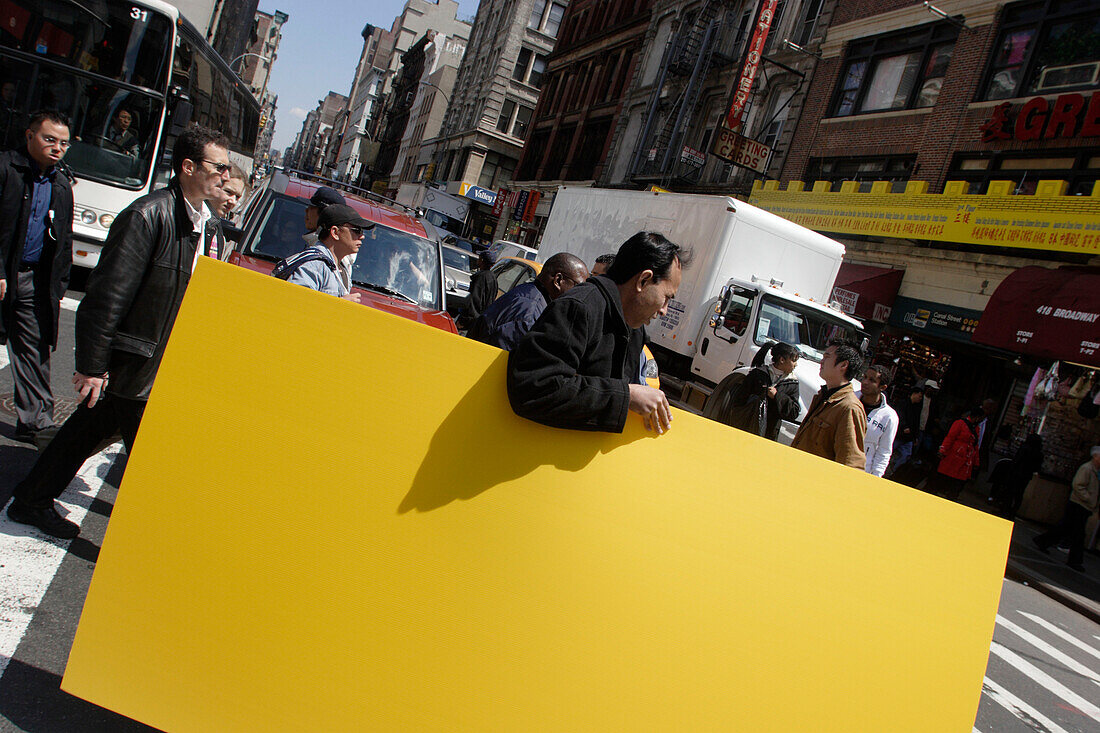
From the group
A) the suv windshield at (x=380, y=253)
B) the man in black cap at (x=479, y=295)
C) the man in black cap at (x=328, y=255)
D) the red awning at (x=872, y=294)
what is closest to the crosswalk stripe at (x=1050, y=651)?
the suv windshield at (x=380, y=253)

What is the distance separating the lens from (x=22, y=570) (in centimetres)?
338

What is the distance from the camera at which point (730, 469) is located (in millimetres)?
2559

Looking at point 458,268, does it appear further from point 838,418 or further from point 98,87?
point 838,418

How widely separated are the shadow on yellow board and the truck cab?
10.5 metres

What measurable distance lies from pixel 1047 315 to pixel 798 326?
471 centimetres

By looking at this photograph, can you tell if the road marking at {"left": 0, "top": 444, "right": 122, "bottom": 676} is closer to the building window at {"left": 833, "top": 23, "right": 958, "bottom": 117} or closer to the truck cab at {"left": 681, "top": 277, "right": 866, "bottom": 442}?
the truck cab at {"left": 681, "top": 277, "right": 866, "bottom": 442}

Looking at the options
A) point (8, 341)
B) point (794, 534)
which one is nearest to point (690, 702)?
point (794, 534)

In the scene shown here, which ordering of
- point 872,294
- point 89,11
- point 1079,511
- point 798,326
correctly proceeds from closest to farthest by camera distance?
1. point 89,11
2. point 1079,511
3. point 798,326
4. point 872,294

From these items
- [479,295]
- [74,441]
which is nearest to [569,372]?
[74,441]

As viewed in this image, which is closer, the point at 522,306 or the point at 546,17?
the point at 522,306

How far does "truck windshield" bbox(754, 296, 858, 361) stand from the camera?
13031 mm

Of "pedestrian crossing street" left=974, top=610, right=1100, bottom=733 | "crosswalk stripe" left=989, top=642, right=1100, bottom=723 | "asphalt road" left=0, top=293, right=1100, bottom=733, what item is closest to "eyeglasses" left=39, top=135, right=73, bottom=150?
"asphalt road" left=0, top=293, right=1100, bottom=733

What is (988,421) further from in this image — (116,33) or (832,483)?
(116,33)

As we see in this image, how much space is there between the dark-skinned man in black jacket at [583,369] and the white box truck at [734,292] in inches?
379
